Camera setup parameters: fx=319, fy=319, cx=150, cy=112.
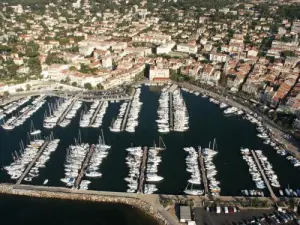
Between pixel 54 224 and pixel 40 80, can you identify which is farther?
pixel 40 80

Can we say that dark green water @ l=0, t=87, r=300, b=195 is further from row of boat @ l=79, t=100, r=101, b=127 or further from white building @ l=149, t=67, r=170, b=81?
white building @ l=149, t=67, r=170, b=81

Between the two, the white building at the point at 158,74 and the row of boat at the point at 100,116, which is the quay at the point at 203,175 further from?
the white building at the point at 158,74

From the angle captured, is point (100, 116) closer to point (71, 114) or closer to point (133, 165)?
point (71, 114)

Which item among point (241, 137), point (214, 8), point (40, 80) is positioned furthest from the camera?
point (214, 8)

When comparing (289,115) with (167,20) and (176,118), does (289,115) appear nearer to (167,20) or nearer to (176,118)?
(176,118)

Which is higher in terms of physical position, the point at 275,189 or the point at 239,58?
the point at 239,58

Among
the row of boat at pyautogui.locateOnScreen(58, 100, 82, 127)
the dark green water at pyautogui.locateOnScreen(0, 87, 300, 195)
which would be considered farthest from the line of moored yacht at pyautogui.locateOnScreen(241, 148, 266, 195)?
the row of boat at pyautogui.locateOnScreen(58, 100, 82, 127)

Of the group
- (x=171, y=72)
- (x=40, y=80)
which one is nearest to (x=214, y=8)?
(x=171, y=72)
